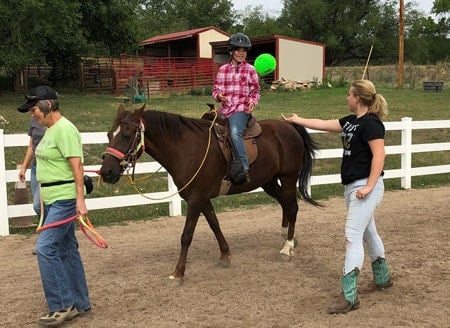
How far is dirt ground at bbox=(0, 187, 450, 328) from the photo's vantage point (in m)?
4.29

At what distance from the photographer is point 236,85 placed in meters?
5.73

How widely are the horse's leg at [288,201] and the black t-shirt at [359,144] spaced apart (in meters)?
1.95

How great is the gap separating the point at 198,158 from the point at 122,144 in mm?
927

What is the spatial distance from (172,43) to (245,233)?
122ft

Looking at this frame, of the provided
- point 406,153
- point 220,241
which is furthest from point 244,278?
point 406,153

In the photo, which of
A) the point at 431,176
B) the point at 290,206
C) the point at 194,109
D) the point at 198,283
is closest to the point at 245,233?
the point at 290,206

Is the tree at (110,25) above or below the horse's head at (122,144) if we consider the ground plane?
above

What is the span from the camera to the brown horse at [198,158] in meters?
A: 4.79

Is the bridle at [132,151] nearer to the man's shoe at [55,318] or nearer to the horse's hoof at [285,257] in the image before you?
the man's shoe at [55,318]

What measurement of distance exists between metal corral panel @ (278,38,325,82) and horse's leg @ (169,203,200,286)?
1154 inches

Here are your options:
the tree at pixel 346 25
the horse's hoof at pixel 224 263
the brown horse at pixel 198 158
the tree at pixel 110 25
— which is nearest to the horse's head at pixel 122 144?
the brown horse at pixel 198 158

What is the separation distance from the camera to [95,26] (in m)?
35.8

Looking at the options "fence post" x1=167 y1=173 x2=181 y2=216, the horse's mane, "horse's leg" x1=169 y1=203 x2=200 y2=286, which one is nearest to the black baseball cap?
the horse's mane

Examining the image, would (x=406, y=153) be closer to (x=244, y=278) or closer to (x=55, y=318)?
(x=244, y=278)
